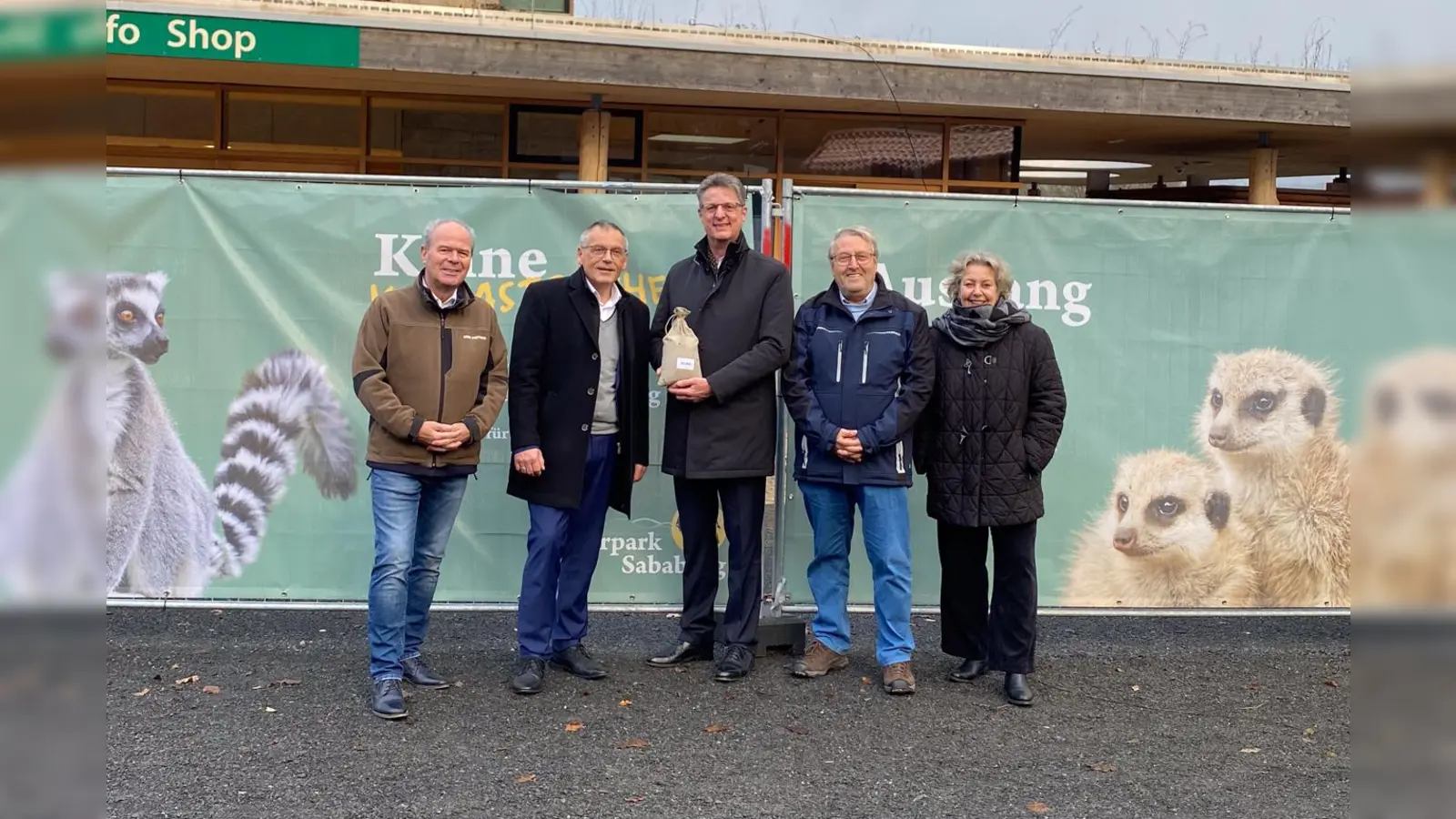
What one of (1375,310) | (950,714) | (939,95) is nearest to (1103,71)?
(939,95)

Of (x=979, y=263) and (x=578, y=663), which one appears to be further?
(x=578, y=663)

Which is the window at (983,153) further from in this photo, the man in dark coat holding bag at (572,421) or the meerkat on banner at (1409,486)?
the meerkat on banner at (1409,486)

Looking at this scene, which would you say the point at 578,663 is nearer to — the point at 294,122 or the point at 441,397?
the point at 441,397

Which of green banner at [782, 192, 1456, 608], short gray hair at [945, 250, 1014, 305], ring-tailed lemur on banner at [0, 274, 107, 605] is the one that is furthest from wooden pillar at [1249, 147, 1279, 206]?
ring-tailed lemur on banner at [0, 274, 107, 605]

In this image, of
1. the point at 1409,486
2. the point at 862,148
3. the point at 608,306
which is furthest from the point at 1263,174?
the point at 1409,486

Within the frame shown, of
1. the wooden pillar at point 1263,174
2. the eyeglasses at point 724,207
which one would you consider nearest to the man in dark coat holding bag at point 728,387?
the eyeglasses at point 724,207

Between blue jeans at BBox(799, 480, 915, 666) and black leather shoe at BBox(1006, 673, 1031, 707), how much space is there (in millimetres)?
449

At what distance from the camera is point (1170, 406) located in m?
5.88

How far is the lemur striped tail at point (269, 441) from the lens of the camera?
18.5ft

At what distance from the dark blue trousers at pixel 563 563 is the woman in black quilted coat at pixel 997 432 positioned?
1455mm

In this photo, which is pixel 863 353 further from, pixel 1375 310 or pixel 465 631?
pixel 1375 310

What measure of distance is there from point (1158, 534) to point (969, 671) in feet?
3.99

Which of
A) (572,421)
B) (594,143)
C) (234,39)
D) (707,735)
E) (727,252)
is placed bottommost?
(707,735)

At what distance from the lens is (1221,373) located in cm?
589
